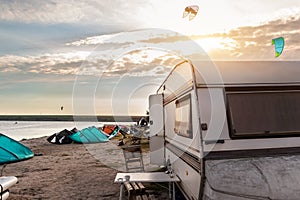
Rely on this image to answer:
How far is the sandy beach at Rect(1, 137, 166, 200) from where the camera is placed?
7719 mm

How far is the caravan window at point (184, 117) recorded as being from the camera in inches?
207

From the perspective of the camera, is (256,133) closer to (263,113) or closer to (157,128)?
(263,113)

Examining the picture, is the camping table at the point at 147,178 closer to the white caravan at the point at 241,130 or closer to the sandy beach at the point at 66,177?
the white caravan at the point at 241,130

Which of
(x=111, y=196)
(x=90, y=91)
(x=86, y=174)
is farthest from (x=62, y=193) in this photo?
(x=90, y=91)

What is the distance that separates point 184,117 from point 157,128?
375 cm

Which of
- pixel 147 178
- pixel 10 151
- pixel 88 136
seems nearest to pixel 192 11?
pixel 147 178

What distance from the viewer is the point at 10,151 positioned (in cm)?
1296

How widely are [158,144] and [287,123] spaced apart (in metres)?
5.06

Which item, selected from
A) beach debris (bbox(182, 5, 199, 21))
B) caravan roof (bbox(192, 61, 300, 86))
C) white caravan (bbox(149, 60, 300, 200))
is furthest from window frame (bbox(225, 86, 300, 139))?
beach debris (bbox(182, 5, 199, 21))

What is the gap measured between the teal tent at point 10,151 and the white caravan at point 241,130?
9.51m

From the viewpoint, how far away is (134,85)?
425 inches

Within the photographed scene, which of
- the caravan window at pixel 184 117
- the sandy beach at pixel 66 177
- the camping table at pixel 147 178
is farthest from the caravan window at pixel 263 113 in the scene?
the sandy beach at pixel 66 177

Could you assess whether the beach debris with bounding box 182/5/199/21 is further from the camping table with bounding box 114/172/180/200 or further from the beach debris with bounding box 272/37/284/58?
the camping table with bounding box 114/172/180/200

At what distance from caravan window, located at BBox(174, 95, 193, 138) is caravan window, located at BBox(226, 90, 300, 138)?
0.74 m
